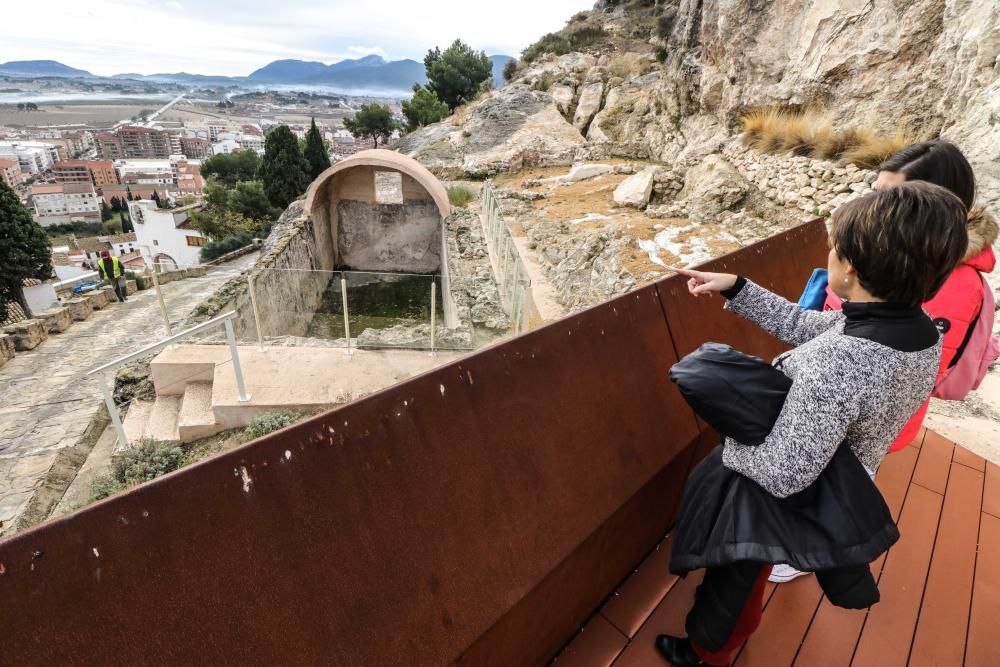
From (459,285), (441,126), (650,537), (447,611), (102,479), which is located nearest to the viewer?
(447,611)

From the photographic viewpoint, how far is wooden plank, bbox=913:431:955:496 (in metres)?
2.60

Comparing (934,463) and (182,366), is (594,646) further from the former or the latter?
(182,366)

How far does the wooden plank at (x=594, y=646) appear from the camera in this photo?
162cm

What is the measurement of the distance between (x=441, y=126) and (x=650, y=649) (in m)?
29.7

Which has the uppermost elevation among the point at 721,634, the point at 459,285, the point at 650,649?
the point at 721,634

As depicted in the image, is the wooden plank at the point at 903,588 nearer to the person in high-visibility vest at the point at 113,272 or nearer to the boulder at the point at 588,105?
the person in high-visibility vest at the point at 113,272

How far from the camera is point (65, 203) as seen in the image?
74.0 meters

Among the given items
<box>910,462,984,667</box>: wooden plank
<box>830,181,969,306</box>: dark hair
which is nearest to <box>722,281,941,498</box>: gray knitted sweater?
<box>830,181,969,306</box>: dark hair

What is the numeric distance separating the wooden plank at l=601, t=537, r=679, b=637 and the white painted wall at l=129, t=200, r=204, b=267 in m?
42.8

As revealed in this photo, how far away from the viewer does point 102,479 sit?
19.5 ft

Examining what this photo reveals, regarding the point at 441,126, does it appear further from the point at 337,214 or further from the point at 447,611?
the point at 447,611

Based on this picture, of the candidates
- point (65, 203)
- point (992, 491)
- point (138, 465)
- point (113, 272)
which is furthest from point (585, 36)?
point (65, 203)

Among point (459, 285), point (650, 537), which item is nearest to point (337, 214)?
point (459, 285)

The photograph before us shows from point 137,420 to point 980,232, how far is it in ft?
27.3
